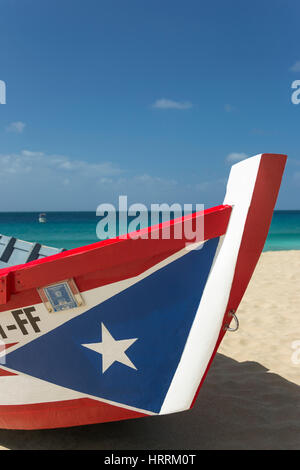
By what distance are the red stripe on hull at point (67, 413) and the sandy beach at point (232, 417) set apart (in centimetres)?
29

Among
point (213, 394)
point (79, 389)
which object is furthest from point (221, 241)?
point (213, 394)

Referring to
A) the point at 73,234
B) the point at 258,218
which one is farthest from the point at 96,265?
the point at 73,234

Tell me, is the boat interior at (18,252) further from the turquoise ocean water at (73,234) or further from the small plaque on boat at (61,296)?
the turquoise ocean water at (73,234)

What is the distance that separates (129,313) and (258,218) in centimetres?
83

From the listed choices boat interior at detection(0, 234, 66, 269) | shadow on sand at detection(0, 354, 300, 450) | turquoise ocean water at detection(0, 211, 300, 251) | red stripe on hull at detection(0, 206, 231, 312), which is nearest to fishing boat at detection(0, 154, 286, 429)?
red stripe on hull at detection(0, 206, 231, 312)

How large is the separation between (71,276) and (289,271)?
25.6 feet

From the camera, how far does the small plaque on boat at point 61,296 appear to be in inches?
71.7

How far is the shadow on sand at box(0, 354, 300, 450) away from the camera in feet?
7.38

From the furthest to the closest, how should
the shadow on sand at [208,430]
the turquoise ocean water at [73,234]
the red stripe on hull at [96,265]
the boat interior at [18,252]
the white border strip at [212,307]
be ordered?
the turquoise ocean water at [73,234] < the boat interior at [18,252] < the shadow on sand at [208,430] < the white border strip at [212,307] < the red stripe on hull at [96,265]

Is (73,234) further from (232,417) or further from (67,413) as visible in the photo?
(67,413)

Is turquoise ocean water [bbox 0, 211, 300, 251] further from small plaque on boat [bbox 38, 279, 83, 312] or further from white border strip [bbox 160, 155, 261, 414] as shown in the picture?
small plaque on boat [bbox 38, 279, 83, 312]

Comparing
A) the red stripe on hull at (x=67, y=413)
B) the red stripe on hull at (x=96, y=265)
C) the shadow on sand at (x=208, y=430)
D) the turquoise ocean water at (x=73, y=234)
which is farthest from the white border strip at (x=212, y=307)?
the turquoise ocean water at (x=73, y=234)

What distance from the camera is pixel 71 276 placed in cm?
181

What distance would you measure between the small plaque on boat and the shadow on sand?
3.27ft
